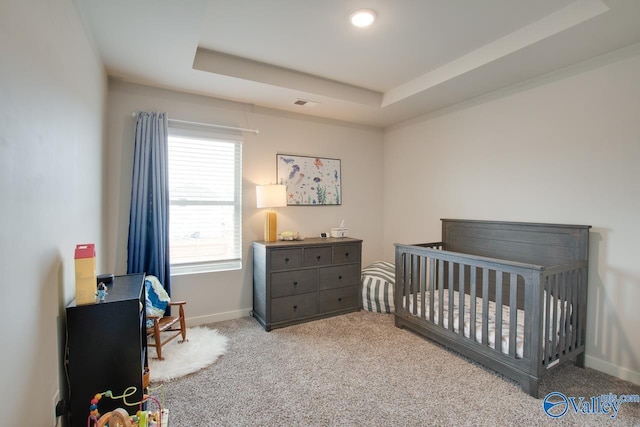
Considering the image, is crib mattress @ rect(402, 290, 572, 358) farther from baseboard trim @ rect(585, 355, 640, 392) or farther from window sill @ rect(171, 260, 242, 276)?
window sill @ rect(171, 260, 242, 276)

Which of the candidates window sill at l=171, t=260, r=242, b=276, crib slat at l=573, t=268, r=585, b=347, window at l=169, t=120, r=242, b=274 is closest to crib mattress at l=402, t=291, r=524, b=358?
crib slat at l=573, t=268, r=585, b=347

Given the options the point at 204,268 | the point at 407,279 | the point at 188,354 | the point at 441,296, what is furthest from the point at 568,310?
the point at 204,268

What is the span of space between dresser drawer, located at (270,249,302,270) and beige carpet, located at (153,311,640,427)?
0.68 meters

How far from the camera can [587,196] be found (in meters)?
2.40

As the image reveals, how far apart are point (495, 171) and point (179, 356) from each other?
323 cm

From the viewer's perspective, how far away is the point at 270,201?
3230mm

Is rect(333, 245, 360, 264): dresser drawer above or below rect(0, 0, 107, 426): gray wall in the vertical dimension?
below

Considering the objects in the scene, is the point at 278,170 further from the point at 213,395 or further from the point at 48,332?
the point at 48,332

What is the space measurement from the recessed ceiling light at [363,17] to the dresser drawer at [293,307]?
242 centimetres

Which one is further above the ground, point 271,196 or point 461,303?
point 271,196

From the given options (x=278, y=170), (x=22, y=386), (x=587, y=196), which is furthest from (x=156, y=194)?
(x=587, y=196)

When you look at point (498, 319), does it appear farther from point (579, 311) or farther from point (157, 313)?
point (157, 313)

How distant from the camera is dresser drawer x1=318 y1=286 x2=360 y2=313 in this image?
131 inches

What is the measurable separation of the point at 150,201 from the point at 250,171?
1033mm
